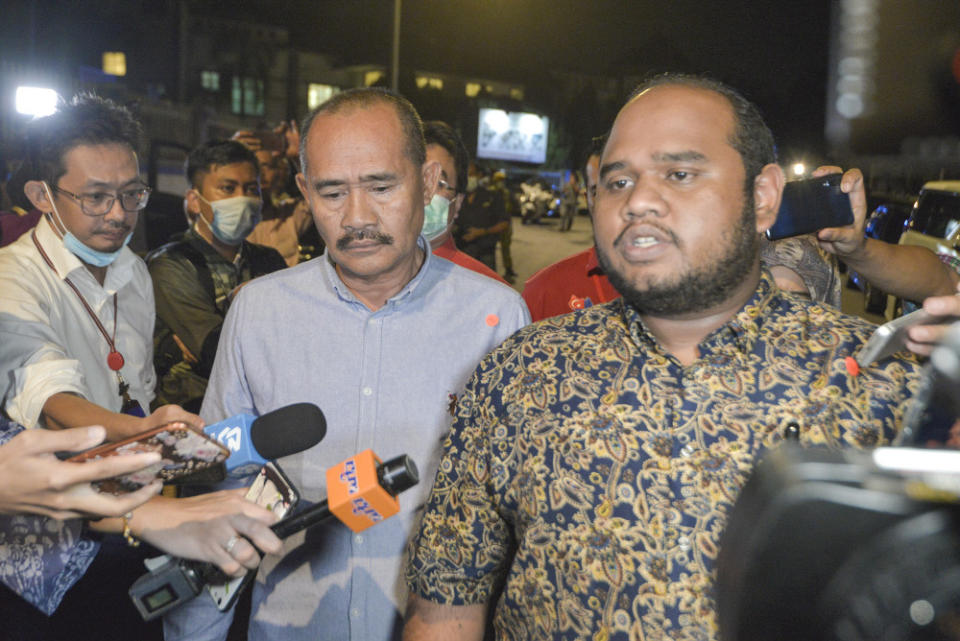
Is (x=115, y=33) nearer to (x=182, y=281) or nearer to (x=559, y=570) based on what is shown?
(x=182, y=281)

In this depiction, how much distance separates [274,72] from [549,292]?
49.4 m

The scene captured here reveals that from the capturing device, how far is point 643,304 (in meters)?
1.63

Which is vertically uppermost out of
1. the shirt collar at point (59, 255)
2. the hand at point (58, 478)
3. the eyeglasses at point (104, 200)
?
the eyeglasses at point (104, 200)

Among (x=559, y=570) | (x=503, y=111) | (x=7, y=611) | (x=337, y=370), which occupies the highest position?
(x=503, y=111)

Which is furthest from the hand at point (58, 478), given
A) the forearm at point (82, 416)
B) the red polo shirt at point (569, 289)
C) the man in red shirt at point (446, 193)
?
the man in red shirt at point (446, 193)

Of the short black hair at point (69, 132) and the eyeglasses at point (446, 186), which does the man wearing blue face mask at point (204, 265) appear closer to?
the short black hair at point (69, 132)

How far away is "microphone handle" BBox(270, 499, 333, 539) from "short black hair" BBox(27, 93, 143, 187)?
2221 millimetres

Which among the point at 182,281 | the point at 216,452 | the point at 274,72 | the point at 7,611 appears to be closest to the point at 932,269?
the point at 216,452

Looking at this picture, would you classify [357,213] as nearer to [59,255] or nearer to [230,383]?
[230,383]

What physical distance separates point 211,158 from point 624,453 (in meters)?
4.01

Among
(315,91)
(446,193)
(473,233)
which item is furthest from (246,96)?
(446,193)

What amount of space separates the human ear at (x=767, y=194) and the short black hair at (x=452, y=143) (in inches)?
107

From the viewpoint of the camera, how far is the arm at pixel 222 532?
57.9 inches

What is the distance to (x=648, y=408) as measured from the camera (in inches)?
60.9
